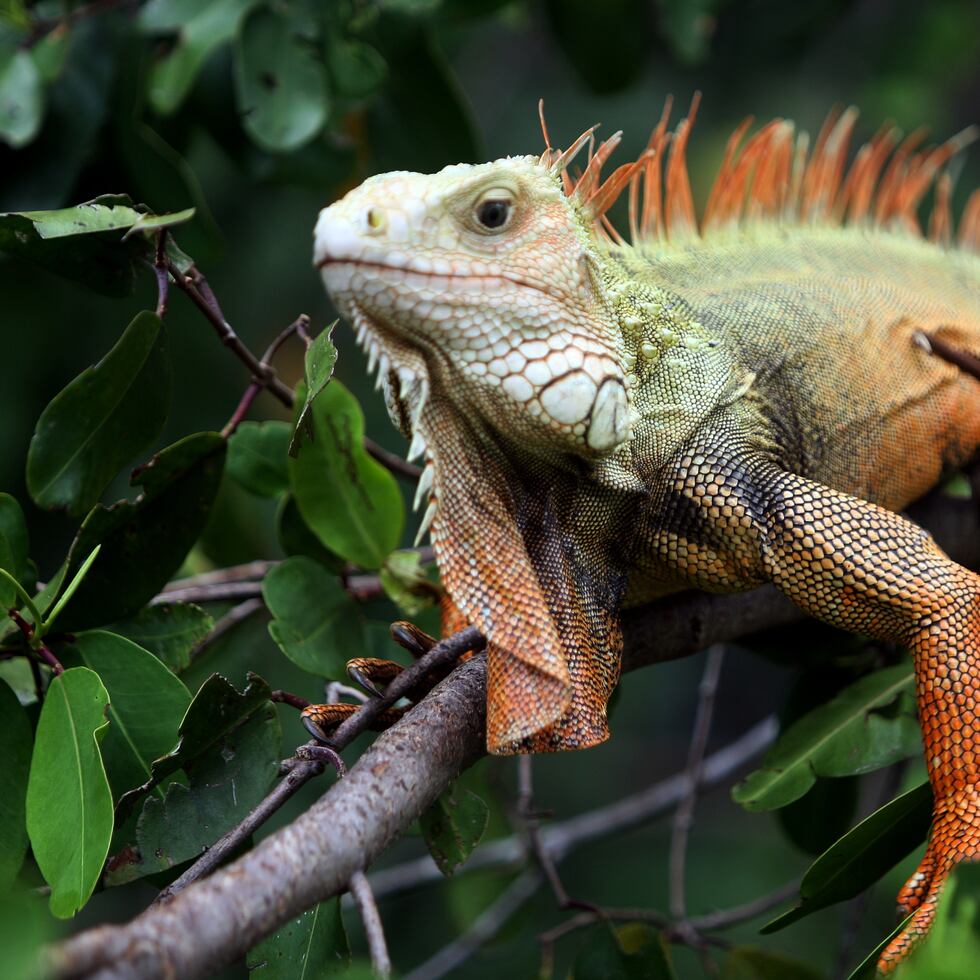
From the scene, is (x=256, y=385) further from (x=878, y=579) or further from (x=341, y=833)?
(x=878, y=579)

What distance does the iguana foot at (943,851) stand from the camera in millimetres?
1784

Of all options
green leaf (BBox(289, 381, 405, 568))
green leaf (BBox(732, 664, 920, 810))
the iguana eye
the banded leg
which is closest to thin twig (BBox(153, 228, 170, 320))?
green leaf (BBox(289, 381, 405, 568))

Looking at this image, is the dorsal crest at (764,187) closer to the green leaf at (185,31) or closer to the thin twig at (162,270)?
the thin twig at (162,270)

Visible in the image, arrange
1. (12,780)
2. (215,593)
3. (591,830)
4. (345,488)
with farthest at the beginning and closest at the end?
1. (591,830)
2. (215,593)
3. (345,488)
4. (12,780)

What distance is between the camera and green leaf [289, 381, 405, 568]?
2.28m

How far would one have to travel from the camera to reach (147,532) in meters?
2.06

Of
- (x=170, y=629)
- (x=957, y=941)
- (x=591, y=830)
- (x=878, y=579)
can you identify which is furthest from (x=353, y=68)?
(x=957, y=941)

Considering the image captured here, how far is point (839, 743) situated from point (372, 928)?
3.72 ft

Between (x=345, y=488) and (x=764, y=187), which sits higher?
(x=764, y=187)

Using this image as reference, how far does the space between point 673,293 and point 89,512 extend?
1.22 metres

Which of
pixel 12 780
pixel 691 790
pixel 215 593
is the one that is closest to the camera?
pixel 12 780

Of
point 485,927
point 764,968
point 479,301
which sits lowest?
point 485,927

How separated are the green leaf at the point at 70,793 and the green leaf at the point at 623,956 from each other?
110 cm

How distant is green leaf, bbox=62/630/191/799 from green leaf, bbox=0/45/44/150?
145cm
